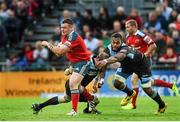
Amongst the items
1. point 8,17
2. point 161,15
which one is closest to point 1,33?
point 8,17

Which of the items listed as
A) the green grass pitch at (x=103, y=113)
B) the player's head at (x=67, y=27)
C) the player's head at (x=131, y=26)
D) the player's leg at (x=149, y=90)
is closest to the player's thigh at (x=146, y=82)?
the player's leg at (x=149, y=90)

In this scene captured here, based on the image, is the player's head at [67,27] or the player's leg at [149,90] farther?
the player's leg at [149,90]

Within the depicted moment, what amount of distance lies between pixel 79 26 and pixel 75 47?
1446 cm

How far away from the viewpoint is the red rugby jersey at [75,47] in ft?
52.5

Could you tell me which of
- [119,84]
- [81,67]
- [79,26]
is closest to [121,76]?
[119,84]

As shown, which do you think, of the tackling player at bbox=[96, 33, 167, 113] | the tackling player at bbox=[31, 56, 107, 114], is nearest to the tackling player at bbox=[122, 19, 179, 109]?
the tackling player at bbox=[96, 33, 167, 113]

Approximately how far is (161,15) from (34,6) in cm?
682

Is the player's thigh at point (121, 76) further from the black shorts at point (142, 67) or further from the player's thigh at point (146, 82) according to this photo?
the player's thigh at point (146, 82)

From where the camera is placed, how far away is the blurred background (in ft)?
91.5

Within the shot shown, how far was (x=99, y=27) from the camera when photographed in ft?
99.7

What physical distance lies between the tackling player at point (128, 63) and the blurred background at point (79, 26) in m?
8.17

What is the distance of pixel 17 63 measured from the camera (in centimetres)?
2964

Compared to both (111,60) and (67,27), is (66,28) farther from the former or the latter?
(111,60)

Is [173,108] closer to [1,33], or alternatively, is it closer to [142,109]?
[142,109]
